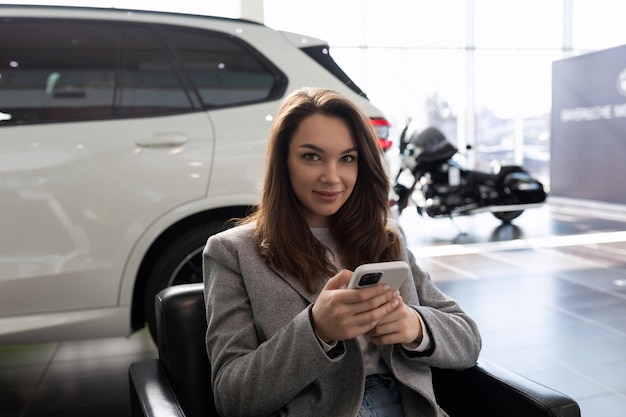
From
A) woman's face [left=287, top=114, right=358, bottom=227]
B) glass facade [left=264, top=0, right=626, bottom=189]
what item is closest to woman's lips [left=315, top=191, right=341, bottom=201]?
woman's face [left=287, top=114, right=358, bottom=227]

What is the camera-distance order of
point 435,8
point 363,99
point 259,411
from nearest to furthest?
point 259,411 < point 363,99 < point 435,8

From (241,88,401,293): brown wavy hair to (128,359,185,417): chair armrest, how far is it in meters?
0.35

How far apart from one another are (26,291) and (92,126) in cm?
72

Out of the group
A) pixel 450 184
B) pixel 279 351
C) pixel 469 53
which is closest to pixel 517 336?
pixel 279 351

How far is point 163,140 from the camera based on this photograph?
9.23ft

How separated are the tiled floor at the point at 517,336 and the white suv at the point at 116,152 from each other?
42 cm

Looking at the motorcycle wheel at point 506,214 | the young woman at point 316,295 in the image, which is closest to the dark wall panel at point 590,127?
the motorcycle wheel at point 506,214

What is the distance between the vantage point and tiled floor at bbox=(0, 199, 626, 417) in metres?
2.97

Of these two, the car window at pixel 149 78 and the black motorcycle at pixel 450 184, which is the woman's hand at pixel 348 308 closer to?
the car window at pixel 149 78

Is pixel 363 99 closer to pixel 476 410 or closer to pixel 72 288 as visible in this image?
pixel 72 288

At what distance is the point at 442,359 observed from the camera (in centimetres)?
140

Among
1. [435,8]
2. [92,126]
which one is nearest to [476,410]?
[92,126]

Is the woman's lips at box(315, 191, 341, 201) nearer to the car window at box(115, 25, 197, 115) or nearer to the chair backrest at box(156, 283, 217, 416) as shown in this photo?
the chair backrest at box(156, 283, 217, 416)

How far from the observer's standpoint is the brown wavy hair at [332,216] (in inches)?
57.6
